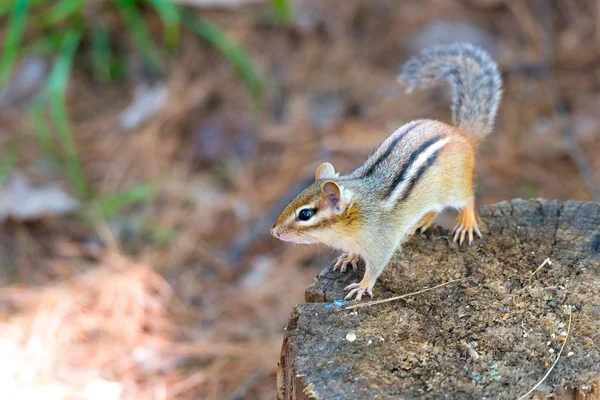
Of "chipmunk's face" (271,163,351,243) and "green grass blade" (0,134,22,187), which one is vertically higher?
"green grass blade" (0,134,22,187)

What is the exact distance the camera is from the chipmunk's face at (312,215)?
255cm

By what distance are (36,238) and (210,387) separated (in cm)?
198

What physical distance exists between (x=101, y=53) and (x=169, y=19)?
78cm

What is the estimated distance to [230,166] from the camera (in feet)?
17.4

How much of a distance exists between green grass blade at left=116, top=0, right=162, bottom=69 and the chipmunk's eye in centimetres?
362

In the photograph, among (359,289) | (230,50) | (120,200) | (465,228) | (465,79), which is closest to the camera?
(359,289)

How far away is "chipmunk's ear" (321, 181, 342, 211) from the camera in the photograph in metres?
2.45

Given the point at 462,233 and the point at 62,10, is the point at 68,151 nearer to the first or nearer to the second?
the point at 62,10

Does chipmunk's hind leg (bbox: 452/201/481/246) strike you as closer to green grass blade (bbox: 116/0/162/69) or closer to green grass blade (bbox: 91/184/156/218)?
green grass blade (bbox: 91/184/156/218)

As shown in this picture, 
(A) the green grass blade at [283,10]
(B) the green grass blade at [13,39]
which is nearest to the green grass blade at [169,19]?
(A) the green grass blade at [283,10]

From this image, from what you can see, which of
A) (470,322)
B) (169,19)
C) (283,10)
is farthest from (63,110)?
(470,322)

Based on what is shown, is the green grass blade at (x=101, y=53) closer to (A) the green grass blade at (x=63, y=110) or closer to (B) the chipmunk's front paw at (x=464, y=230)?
(A) the green grass blade at (x=63, y=110)

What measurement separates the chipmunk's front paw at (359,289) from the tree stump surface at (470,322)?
4cm

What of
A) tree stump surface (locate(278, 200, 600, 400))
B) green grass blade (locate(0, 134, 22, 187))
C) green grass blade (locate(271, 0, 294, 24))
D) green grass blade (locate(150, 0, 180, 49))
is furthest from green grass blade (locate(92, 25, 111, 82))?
tree stump surface (locate(278, 200, 600, 400))
